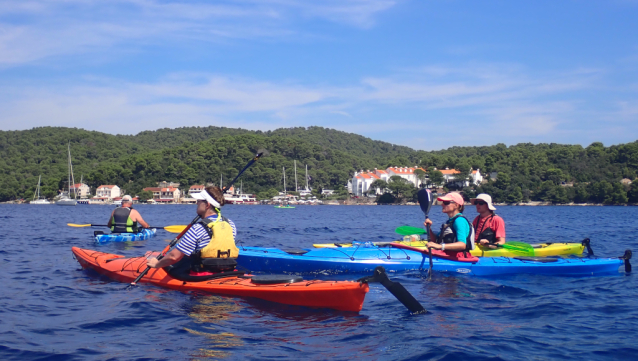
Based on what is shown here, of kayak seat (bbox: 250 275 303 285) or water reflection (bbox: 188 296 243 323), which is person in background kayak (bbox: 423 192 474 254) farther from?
water reflection (bbox: 188 296 243 323)

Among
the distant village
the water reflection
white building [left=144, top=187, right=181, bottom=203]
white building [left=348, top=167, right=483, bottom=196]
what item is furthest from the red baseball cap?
white building [left=348, top=167, right=483, bottom=196]

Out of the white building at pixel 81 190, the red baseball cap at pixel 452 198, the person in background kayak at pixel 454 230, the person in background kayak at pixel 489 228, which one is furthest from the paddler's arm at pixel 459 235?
the white building at pixel 81 190

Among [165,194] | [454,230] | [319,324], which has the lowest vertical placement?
[319,324]

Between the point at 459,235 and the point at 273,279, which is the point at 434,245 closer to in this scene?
the point at 459,235

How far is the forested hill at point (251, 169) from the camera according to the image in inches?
3450

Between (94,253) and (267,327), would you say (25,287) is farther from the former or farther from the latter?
(267,327)

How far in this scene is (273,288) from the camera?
618cm

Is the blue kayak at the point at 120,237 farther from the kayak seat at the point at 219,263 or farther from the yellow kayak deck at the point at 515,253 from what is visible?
the kayak seat at the point at 219,263

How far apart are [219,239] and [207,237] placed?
16 centimetres

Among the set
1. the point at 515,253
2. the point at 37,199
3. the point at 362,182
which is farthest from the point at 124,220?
the point at 362,182

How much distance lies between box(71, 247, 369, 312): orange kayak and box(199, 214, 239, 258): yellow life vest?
0.36 meters

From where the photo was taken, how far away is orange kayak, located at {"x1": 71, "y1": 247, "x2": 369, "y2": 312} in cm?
579

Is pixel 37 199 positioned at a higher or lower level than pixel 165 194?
lower

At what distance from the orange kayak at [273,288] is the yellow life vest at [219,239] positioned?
0.36 metres
